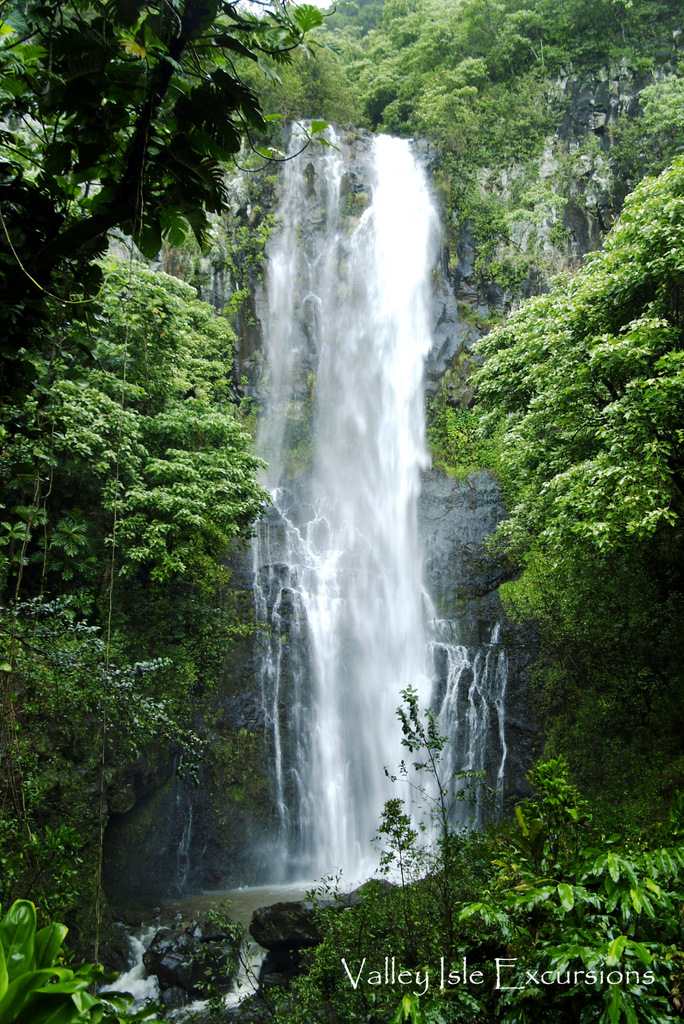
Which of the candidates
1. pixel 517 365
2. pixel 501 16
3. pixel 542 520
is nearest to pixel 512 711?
pixel 542 520

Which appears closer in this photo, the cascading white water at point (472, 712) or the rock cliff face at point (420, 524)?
the rock cliff face at point (420, 524)

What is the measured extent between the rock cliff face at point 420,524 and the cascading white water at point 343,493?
28 centimetres

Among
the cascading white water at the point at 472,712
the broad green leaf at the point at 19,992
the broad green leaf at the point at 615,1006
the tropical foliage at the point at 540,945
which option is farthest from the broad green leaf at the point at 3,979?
the cascading white water at the point at 472,712

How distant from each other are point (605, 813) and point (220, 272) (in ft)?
52.2

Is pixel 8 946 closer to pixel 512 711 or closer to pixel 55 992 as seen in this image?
pixel 55 992

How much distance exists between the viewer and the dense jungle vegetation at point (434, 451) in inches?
76.2

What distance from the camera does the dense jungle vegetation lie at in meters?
1.93

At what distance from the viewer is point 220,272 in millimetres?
16906

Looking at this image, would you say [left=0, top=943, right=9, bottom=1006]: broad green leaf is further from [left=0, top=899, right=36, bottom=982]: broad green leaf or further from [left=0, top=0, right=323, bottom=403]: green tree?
[left=0, top=0, right=323, bottom=403]: green tree

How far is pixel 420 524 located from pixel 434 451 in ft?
7.15

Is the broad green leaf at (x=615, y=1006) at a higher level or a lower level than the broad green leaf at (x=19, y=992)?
lower

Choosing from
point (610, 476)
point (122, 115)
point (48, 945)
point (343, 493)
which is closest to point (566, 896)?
point (48, 945)

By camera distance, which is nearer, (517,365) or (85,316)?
(85,316)

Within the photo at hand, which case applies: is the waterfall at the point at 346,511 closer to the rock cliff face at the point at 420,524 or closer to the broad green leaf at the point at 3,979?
the rock cliff face at the point at 420,524
